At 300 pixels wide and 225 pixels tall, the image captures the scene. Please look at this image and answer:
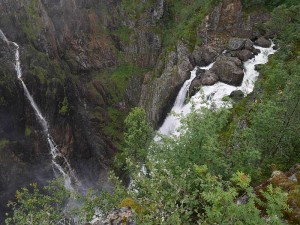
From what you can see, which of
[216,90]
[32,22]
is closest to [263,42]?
[216,90]

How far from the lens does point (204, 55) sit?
4744 cm

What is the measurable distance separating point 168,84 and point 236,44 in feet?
36.2

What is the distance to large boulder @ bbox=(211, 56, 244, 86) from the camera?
139 ft

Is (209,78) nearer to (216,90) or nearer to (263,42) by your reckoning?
(216,90)

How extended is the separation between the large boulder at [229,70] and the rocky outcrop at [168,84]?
16.1ft

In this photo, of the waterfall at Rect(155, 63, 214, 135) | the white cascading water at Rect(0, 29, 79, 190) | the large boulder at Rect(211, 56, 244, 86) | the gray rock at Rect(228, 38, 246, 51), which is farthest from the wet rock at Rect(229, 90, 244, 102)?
the white cascading water at Rect(0, 29, 79, 190)

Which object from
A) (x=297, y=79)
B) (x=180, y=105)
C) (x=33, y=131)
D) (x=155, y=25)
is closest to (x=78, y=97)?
(x=33, y=131)

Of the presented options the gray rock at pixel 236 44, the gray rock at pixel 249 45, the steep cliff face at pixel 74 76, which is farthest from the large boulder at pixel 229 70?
the steep cliff face at pixel 74 76

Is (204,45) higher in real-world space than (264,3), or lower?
lower

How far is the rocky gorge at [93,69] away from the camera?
48750mm

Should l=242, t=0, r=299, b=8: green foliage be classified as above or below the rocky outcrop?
above

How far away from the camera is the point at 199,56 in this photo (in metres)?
47.9

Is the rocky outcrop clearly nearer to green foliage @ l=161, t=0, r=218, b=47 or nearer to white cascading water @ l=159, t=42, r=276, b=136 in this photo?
white cascading water @ l=159, t=42, r=276, b=136

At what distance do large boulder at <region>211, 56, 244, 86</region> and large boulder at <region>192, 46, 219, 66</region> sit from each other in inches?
94.2
